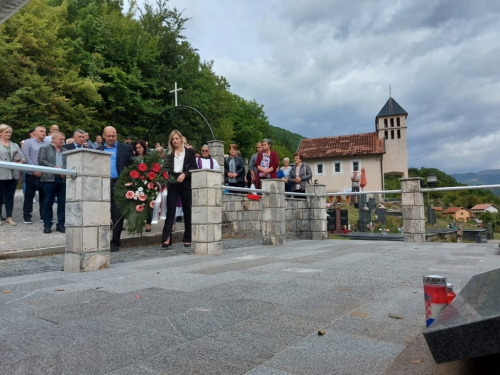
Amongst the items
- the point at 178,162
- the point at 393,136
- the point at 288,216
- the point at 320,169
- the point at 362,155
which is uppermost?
the point at 393,136

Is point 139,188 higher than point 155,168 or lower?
lower

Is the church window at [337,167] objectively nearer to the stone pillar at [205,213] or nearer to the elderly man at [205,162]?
the elderly man at [205,162]

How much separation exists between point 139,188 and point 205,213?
1.39 meters

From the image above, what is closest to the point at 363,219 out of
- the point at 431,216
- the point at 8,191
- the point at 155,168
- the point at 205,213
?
the point at 431,216

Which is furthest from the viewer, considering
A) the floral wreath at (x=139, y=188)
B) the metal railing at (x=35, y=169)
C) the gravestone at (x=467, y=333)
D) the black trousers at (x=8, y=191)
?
the black trousers at (x=8, y=191)

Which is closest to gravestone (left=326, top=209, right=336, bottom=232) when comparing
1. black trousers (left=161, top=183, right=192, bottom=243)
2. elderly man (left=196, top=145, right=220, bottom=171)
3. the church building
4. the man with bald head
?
elderly man (left=196, top=145, right=220, bottom=171)

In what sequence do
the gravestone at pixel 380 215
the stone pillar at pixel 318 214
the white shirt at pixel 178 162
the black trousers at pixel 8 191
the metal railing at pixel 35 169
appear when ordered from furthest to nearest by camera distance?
the gravestone at pixel 380 215, the stone pillar at pixel 318 214, the black trousers at pixel 8 191, the white shirt at pixel 178 162, the metal railing at pixel 35 169

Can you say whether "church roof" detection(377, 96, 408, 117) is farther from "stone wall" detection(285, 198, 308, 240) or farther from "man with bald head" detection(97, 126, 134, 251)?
"man with bald head" detection(97, 126, 134, 251)

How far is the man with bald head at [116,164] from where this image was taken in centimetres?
691

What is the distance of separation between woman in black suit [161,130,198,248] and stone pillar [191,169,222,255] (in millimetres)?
434

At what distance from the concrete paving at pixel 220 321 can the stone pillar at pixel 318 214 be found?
19.8 feet

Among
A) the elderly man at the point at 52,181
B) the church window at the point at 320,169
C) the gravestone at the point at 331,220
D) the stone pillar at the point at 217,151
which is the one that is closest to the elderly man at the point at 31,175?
the elderly man at the point at 52,181

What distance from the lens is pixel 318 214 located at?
1091cm

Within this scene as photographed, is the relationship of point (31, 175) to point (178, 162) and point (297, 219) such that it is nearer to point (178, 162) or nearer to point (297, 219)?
point (178, 162)
